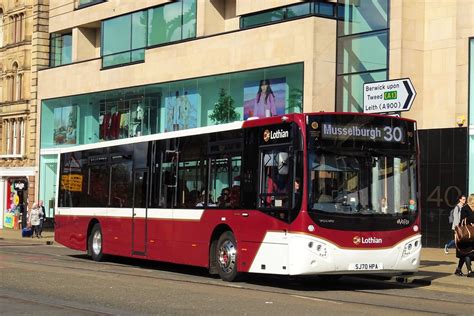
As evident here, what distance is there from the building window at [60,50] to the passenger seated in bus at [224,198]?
29.0 metres

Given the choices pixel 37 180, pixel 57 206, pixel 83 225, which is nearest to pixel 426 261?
pixel 83 225

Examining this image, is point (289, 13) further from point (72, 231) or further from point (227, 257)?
point (227, 257)

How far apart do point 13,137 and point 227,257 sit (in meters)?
34.0

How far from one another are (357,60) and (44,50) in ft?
75.9

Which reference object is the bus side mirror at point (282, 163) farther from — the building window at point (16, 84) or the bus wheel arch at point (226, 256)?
the building window at point (16, 84)

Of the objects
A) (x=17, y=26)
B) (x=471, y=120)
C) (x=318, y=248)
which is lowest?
(x=318, y=248)

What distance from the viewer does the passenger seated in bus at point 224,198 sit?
1563 cm

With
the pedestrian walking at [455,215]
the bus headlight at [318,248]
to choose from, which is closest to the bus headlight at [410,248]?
the bus headlight at [318,248]

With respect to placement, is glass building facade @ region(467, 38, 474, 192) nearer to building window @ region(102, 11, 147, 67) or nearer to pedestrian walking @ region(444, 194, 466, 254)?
pedestrian walking @ region(444, 194, 466, 254)

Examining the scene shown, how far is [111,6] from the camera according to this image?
38.7 m

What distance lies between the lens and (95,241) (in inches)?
835

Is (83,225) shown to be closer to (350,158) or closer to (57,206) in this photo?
(57,206)

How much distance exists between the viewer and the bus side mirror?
14078mm

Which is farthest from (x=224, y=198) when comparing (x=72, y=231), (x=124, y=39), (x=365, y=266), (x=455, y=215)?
(x=124, y=39)
